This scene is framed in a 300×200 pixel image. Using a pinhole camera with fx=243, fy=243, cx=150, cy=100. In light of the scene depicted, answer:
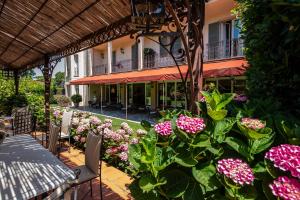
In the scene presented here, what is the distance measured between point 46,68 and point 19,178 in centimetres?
577

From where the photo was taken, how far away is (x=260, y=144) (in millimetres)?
1313

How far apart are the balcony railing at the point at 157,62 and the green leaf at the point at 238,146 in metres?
14.6

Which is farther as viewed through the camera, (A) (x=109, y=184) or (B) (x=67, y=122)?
(B) (x=67, y=122)

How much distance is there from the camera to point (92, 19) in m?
3.97

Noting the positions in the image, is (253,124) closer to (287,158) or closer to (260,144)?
(260,144)

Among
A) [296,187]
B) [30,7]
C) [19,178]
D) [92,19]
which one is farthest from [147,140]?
[30,7]

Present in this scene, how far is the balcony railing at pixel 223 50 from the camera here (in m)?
12.7

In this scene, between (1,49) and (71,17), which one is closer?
(71,17)

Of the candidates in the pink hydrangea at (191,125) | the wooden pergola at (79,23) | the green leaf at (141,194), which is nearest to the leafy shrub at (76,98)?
the wooden pergola at (79,23)

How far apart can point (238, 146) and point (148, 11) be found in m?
1.55

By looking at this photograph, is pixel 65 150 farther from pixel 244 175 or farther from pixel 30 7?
pixel 244 175

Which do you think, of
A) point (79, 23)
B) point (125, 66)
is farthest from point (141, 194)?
point (125, 66)

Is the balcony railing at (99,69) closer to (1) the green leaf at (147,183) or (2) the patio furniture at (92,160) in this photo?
(2) the patio furniture at (92,160)

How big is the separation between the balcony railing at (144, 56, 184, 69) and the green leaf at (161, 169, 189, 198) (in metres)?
14.7
